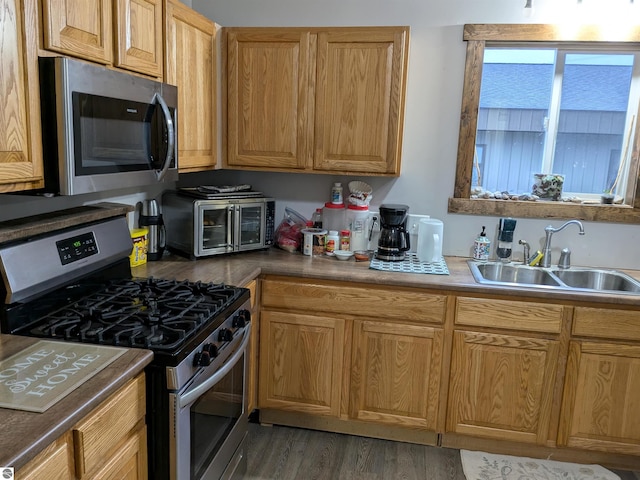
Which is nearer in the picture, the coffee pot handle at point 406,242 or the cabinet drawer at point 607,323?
the cabinet drawer at point 607,323

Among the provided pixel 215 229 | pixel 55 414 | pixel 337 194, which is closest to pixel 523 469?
pixel 337 194

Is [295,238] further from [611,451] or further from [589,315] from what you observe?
[611,451]

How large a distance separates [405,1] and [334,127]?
0.79 metres

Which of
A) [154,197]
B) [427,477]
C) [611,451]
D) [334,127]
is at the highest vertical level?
[334,127]

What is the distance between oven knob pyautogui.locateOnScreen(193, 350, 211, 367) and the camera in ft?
5.08

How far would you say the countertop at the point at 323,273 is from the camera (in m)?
2.25

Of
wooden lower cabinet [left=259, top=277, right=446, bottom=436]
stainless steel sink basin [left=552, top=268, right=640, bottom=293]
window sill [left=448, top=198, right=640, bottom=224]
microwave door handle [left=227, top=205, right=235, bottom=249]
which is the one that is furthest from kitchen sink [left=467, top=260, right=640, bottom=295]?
microwave door handle [left=227, top=205, right=235, bottom=249]

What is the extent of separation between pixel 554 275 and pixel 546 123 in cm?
82

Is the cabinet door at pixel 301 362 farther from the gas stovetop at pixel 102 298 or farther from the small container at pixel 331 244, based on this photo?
the gas stovetop at pixel 102 298

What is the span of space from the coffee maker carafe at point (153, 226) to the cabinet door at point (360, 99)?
2.79 ft

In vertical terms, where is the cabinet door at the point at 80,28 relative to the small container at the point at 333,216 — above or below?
above

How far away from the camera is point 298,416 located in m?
2.67

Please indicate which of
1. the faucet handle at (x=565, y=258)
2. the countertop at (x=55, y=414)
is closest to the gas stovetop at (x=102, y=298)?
the countertop at (x=55, y=414)

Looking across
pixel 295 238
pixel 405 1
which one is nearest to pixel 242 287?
pixel 295 238
